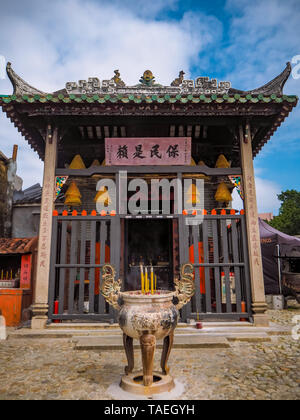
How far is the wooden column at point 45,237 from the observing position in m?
6.35

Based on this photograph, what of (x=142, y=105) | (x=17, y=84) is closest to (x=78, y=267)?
(x=142, y=105)

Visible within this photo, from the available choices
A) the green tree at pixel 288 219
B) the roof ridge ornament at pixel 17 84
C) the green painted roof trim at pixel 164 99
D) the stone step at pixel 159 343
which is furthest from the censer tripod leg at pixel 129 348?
the green tree at pixel 288 219

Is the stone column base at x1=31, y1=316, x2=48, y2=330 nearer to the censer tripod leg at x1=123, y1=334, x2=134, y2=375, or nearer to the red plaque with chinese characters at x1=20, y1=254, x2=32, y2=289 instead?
the red plaque with chinese characters at x1=20, y1=254, x2=32, y2=289

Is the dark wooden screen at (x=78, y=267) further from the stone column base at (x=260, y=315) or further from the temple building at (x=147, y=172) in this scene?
the stone column base at (x=260, y=315)

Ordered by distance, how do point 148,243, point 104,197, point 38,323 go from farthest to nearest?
point 148,243 < point 104,197 < point 38,323

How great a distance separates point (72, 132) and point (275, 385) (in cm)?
776

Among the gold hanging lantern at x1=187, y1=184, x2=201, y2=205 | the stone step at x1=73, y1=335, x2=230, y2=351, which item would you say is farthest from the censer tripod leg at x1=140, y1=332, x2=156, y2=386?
the gold hanging lantern at x1=187, y1=184, x2=201, y2=205

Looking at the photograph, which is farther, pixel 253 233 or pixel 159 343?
pixel 253 233

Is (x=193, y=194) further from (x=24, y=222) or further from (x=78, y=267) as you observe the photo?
(x=24, y=222)

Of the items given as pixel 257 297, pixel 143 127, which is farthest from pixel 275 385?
pixel 143 127

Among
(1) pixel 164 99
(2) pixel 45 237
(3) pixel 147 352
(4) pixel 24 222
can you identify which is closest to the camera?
(3) pixel 147 352

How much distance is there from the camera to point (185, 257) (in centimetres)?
675

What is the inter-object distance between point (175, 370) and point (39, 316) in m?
3.47

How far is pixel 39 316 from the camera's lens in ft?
20.8
